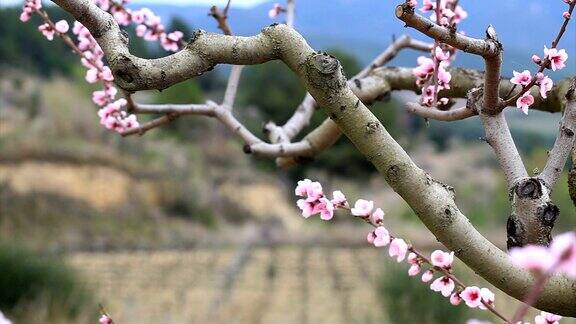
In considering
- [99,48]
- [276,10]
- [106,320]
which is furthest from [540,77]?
[276,10]

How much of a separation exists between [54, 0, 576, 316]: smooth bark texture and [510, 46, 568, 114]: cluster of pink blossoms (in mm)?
239

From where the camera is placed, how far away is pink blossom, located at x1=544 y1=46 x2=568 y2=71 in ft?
4.07

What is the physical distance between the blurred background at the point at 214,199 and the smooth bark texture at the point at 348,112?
138 mm

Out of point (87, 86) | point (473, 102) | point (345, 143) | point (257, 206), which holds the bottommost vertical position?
point (87, 86)

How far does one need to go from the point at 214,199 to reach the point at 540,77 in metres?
16.0

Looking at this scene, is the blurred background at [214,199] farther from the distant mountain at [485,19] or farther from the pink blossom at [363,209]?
the pink blossom at [363,209]

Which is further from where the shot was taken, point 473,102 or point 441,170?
point 441,170

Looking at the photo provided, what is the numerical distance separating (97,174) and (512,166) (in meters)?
15.4

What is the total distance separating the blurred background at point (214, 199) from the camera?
15.0 feet

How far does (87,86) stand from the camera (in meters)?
22.5

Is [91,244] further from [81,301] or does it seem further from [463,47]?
[463,47]

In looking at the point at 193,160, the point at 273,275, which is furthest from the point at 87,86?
the point at 273,275

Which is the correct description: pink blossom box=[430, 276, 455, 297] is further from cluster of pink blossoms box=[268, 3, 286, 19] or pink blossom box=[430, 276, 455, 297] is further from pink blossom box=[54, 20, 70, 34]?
cluster of pink blossoms box=[268, 3, 286, 19]

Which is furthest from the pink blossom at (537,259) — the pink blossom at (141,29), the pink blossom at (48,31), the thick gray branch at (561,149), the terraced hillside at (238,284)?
the terraced hillside at (238,284)
